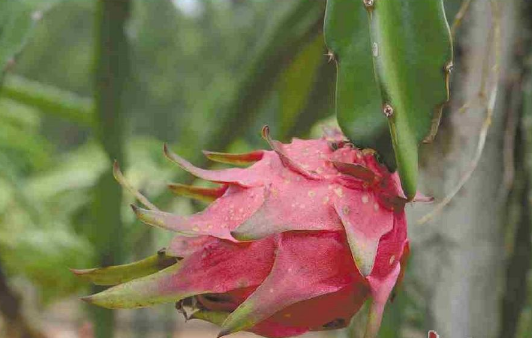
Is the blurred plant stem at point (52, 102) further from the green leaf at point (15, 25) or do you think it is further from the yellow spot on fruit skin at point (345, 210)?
the yellow spot on fruit skin at point (345, 210)

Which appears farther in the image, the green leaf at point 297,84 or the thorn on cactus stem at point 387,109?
the green leaf at point 297,84

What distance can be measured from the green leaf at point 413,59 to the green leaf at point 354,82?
3 cm

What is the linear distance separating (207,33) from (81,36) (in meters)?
1.55

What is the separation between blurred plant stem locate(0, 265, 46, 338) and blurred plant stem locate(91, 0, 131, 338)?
0.31 feet

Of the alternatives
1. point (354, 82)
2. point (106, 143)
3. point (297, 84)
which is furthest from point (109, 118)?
point (354, 82)

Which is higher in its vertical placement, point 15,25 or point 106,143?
point 15,25

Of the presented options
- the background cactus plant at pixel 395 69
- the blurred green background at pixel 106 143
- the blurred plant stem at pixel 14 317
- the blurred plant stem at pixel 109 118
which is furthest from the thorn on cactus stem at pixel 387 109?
the blurred plant stem at pixel 14 317

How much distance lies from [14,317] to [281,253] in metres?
0.70

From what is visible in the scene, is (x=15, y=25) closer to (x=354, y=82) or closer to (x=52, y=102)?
(x=354, y=82)

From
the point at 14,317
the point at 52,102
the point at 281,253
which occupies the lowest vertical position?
the point at 14,317

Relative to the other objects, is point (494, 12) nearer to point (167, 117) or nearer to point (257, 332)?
point (257, 332)

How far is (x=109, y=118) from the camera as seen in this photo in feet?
2.98

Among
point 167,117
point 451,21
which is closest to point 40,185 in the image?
point 451,21

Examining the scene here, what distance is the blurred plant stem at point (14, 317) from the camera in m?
1.02
